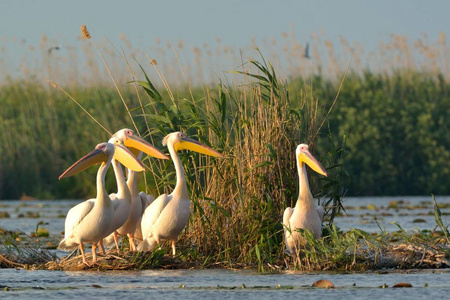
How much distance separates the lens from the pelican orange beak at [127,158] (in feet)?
30.5

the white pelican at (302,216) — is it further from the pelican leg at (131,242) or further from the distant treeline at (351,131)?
the distant treeline at (351,131)

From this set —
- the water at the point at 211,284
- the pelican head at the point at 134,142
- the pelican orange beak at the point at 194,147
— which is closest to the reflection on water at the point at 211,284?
the water at the point at 211,284

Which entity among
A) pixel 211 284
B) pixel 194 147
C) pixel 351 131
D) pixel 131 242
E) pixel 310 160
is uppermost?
pixel 194 147

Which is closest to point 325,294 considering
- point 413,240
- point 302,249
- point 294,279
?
point 294,279

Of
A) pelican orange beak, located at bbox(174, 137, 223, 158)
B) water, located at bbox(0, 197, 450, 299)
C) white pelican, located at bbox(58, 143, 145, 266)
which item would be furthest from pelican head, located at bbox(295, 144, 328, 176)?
white pelican, located at bbox(58, 143, 145, 266)

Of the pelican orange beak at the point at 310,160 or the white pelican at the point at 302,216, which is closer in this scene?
the white pelican at the point at 302,216

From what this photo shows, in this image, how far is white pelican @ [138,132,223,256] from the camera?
8938mm

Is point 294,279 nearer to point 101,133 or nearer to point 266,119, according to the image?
point 266,119

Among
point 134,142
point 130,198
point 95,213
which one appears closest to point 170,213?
point 130,198

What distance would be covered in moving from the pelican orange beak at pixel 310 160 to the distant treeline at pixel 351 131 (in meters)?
13.1

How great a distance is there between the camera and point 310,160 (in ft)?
29.3

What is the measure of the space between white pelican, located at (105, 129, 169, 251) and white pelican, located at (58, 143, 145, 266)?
0.14 metres

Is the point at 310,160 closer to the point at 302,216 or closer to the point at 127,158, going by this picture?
the point at 302,216

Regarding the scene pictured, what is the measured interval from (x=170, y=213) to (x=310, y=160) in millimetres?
1317
